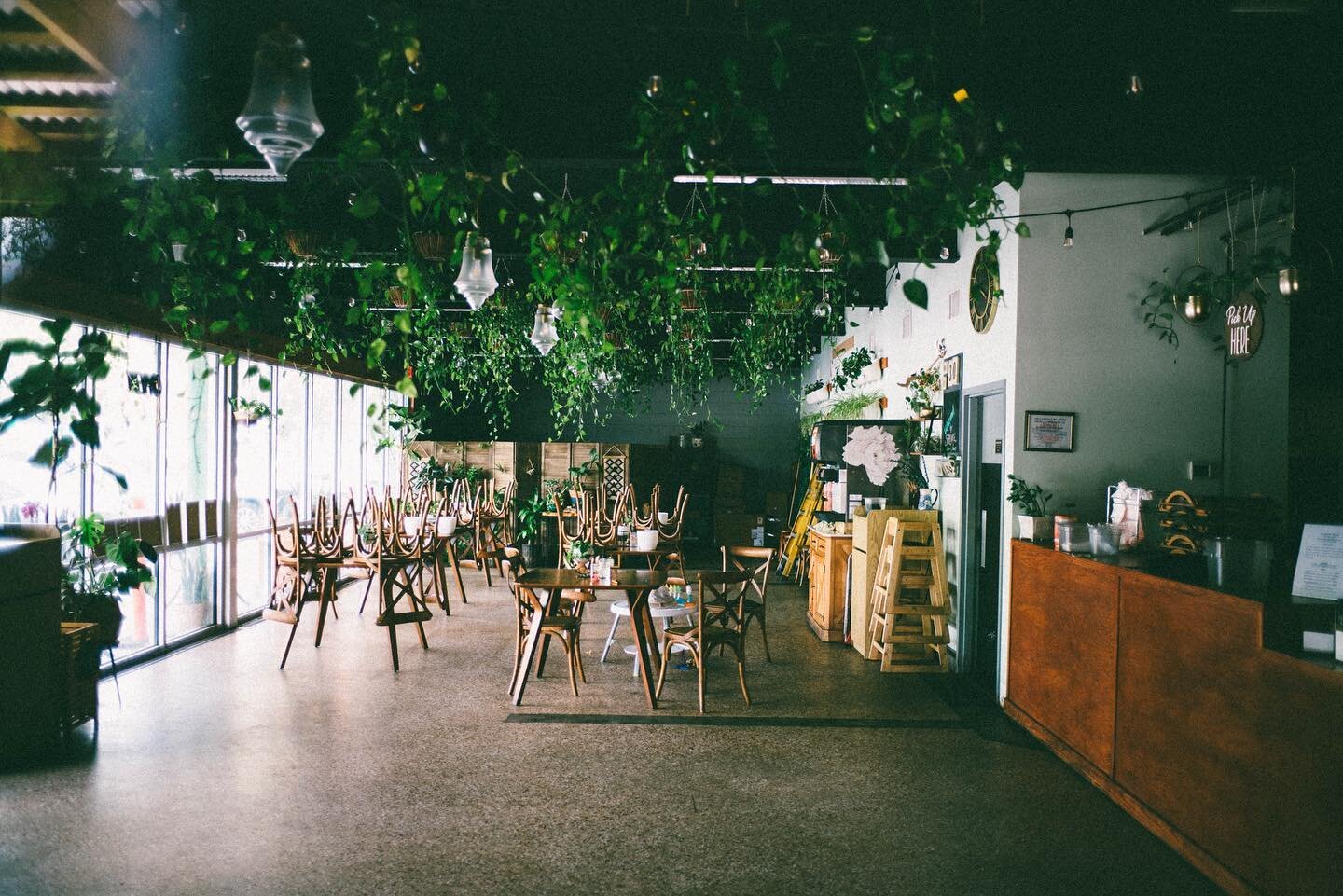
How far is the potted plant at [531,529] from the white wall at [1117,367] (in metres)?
7.17

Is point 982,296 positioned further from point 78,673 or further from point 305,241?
point 78,673

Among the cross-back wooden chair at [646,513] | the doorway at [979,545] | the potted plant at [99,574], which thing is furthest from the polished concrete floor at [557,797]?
the cross-back wooden chair at [646,513]

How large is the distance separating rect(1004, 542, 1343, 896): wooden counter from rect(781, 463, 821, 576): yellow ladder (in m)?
4.69

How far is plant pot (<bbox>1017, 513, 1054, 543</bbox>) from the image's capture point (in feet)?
15.0

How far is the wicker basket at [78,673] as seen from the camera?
418cm

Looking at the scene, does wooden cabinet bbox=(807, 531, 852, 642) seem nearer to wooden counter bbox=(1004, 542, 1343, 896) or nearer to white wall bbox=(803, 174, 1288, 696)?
white wall bbox=(803, 174, 1288, 696)

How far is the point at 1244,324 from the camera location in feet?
14.1

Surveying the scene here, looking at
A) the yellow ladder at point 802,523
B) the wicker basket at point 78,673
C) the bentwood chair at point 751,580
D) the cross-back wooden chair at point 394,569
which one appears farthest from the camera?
the yellow ladder at point 802,523

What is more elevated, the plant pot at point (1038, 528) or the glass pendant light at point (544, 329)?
the glass pendant light at point (544, 329)

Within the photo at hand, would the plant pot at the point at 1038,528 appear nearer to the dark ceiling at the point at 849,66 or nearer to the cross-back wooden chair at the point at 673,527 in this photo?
the dark ceiling at the point at 849,66

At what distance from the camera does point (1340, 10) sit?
2.74 m

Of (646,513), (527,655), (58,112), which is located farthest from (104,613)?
(646,513)

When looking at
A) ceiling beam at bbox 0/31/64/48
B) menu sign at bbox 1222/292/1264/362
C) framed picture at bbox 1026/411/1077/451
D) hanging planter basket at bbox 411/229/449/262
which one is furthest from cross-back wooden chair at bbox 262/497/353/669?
menu sign at bbox 1222/292/1264/362

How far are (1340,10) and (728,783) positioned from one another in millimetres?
3979
